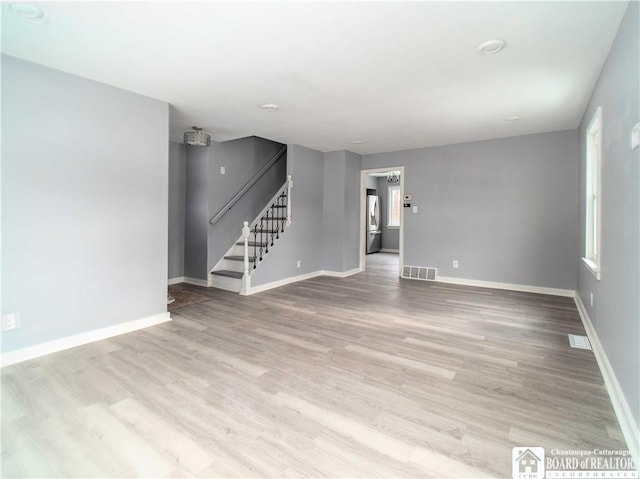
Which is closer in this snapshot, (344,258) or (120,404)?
(120,404)

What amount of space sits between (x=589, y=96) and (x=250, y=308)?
14.7 feet

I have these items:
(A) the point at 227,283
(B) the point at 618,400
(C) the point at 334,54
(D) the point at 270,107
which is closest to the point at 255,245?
(A) the point at 227,283

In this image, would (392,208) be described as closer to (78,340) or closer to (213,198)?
(213,198)

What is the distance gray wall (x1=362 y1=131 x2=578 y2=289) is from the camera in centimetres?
489

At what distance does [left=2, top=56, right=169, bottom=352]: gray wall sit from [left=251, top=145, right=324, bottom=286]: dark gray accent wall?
2.11m

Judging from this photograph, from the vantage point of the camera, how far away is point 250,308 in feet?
13.9

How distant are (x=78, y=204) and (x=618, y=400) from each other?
428 centimetres

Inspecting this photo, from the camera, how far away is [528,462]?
1.56 metres

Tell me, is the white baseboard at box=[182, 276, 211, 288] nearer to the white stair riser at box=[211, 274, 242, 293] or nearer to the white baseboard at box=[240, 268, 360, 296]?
the white stair riser at box=[211, 274, 242, 293]

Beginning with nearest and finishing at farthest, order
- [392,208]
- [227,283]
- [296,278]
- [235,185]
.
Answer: [227,283], [296,278], [235,185], [392,208]

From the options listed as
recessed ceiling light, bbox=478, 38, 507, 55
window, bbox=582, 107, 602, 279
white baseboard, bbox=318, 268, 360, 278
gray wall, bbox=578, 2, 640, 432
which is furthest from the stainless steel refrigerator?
recessed ceiling light, bbox=478, 38, 507, 55

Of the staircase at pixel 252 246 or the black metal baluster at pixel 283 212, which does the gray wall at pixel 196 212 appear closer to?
the staircase at pixel 252 246

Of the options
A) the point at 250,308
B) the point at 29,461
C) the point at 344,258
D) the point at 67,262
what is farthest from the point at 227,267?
the point at 29,461

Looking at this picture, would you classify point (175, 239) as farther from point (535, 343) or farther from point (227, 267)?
point (535, 343)
